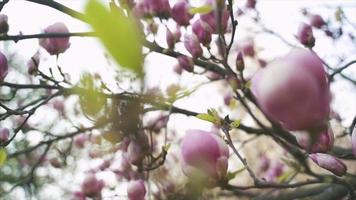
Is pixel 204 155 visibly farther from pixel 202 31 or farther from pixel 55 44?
pixel 55 44

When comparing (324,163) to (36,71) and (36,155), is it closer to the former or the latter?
(36,71)

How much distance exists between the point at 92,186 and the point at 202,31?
88 centimetres

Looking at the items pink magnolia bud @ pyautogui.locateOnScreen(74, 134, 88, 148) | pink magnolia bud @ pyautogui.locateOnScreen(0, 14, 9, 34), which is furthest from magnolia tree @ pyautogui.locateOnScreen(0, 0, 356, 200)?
pink magnolia bud @ pyautogui.locateOnScreen(74, 134, 88, 148)

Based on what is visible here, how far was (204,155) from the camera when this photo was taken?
0.71m

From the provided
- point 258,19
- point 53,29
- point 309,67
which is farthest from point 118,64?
point 258,19

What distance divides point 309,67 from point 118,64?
0.85 feet

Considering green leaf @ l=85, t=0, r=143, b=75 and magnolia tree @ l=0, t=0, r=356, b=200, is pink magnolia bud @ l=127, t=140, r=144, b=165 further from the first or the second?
green leaf @ l=85, t=0, r=143, b=75

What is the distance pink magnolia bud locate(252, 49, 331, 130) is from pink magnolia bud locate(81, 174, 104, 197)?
1.40m

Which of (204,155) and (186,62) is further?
(186,62)

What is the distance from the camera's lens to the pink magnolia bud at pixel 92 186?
1.76m

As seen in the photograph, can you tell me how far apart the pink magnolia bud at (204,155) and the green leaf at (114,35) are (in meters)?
0.45

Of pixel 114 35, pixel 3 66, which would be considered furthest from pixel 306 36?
pixel 114 35

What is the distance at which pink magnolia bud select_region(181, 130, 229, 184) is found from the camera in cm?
70

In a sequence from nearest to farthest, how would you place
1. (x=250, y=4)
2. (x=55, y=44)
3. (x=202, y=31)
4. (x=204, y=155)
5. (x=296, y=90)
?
(x=296, y=90) → (x=204, y=155) → (x=202, y=31) → (x=55, y=44) → (x=250, y=4)
